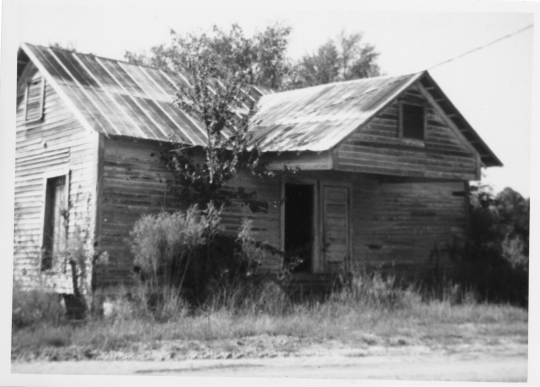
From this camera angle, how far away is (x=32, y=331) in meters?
11.1

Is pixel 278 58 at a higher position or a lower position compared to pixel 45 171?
higher

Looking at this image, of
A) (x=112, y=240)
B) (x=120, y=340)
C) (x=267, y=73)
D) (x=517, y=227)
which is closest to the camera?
(x=120, y=340)

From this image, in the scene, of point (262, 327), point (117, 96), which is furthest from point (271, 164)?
point (262, 327)

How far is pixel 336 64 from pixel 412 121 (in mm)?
17609

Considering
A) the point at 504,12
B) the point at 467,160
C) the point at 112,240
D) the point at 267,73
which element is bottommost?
the point at 112,240

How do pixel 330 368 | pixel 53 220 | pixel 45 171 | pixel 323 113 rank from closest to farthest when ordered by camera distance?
1. pixel 330 368
2. pixel 53 220
3. pixel 45 171
4. pixel 323 113

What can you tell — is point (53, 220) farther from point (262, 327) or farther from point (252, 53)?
point (252, 53)

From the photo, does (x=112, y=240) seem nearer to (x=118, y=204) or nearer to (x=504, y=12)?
(x=118, y=204)

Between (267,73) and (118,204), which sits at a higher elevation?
(267,73)

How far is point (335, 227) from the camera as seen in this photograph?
16359mm

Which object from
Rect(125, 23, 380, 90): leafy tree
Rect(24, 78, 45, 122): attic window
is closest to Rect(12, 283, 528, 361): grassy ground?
Rect(24, 78, 45, 122): attic window

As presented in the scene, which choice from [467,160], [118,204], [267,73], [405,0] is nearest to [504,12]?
[405,0]

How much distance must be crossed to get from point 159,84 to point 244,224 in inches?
178

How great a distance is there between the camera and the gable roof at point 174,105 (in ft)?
45.8
